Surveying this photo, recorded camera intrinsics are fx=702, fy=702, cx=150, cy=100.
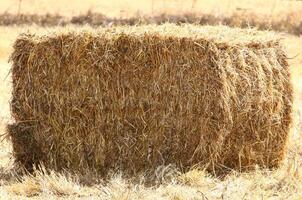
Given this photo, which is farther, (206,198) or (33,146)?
(33,146)

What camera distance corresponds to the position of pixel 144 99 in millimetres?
6570

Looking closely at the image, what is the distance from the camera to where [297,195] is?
19.6 feet

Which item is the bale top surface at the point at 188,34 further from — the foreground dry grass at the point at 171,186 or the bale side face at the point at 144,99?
the foreground dry grass at the point at 171,186

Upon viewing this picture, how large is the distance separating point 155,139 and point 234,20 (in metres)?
12.2

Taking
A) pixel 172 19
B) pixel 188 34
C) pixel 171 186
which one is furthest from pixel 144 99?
pixel 172 19

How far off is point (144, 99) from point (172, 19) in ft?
40.1

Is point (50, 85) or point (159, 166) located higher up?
point (50, 85)

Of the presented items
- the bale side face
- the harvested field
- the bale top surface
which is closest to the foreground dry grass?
the bale side face

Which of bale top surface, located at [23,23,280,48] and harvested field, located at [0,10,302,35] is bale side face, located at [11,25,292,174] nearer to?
bale top surface, located at [23,23,280,48]

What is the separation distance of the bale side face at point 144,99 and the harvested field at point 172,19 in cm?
1162

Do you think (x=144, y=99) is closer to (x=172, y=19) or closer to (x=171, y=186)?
(x=171, y=186)

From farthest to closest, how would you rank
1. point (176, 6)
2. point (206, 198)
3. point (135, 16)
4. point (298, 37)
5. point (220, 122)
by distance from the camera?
point (176, 6) < point (135, 16) < point (298, 37) < point (220, 122) < point (206, 198)

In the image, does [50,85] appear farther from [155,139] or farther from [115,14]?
[115,14]

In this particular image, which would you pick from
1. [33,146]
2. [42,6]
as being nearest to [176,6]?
[42,6]
